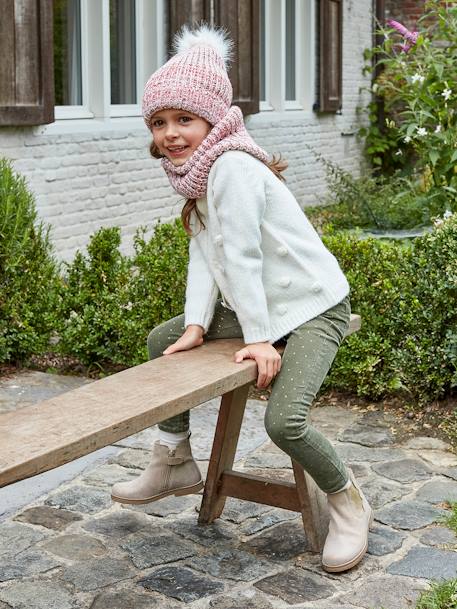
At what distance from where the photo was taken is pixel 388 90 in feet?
43.6

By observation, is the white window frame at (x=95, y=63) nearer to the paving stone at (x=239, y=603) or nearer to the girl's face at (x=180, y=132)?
the girl's face at (x=180, y=132)

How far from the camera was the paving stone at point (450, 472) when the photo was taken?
12.6 ft

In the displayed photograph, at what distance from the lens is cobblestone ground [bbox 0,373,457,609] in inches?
113

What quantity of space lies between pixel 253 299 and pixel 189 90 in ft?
2.06

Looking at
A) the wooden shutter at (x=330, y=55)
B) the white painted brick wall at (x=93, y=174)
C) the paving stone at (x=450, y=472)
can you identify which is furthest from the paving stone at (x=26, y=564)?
the wooden shutter at (x=330, y=55)

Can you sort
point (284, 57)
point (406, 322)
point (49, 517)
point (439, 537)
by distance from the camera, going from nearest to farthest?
point (439, 537)
point (49, 517)
point (406, 322)
point (284, 57)

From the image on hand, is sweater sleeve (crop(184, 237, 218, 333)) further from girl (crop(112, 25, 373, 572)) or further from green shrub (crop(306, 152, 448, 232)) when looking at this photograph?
green shrub (crop(306, 152, 448, 232))

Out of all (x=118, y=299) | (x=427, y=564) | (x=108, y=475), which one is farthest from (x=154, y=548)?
(x=118, y=299)

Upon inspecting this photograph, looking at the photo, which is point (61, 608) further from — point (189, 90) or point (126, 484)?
point (189, 90)

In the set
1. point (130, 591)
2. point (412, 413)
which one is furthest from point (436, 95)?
point (130, 591)

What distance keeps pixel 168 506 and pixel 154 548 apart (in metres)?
0.38

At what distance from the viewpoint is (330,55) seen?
40.5 feet

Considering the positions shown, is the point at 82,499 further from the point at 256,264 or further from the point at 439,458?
the point at 439,458

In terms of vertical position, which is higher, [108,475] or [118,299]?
[118,299]
